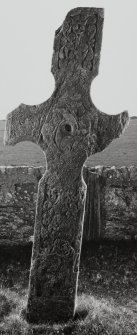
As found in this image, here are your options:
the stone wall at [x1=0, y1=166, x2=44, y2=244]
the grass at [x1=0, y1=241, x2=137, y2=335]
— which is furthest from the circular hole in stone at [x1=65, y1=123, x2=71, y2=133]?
the stone wall at [x1=0, y1=166, x2=44, y2=244]

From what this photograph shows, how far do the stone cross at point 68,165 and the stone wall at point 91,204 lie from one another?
2202 mm

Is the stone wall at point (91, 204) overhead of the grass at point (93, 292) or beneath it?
overhead

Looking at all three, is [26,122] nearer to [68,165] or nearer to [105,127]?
[68,165]

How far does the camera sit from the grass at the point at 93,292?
3.88 m

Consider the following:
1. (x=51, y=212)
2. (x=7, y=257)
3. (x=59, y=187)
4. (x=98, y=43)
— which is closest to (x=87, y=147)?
(x=59, y=187)

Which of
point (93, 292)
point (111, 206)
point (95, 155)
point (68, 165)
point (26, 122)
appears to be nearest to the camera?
point (68, 165)

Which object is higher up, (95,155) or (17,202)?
(95,155)

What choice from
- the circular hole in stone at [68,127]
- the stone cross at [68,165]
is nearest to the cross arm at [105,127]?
the stone cross at [68,165]

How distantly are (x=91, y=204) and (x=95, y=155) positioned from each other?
6.18 m

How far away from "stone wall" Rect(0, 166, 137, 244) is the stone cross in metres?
2.20

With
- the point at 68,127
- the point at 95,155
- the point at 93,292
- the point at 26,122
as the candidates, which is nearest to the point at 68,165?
the point at 68,127

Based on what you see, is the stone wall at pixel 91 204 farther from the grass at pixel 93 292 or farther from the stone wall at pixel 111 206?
the grass at pixel 93 292

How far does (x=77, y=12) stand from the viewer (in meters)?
4.07

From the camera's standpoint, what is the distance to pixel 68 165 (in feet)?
13.3
